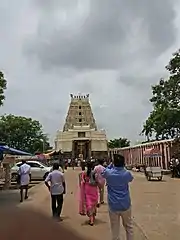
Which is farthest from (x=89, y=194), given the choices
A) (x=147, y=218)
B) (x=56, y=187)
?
(x=147, y=218)

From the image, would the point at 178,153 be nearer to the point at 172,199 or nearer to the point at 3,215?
the point at 172,199

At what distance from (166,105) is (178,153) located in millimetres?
5140

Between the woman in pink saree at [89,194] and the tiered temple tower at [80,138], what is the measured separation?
7222 centimetres

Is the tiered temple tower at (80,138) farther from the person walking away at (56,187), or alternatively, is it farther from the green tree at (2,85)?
the person walking away at (56,187)

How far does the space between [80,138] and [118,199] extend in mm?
84485

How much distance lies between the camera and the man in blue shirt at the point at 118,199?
26.8 ft

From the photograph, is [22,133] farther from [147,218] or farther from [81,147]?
[147,218]

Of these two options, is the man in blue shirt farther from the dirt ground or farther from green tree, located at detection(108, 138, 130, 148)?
green tree, located at detection(108, 138, 130, 148)

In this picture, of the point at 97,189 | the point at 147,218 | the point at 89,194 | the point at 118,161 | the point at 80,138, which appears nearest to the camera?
the point at 118,161

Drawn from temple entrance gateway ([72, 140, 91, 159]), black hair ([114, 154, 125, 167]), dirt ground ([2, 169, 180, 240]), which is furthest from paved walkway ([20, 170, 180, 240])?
temple entrance gateway ([72, 140, 91, 159])

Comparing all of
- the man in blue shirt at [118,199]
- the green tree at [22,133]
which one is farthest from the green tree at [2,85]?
the green tree at [22,133]

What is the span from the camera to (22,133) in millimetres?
82375

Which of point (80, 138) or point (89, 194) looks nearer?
point (89, 194)

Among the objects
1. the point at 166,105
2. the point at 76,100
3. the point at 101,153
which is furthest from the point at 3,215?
the point at 76,100
